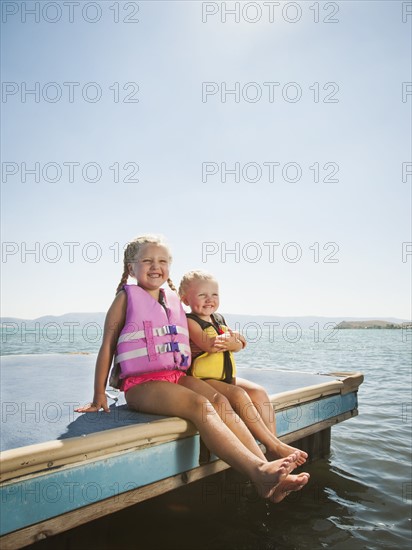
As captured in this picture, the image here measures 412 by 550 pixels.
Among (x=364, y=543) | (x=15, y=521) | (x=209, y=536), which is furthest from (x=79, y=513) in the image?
(x=364, y=543)

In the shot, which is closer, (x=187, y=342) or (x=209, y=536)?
(x=187, y=342)

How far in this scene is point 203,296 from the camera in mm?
2852

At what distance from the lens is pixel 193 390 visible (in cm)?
256

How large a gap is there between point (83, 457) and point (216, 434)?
26.9 inches

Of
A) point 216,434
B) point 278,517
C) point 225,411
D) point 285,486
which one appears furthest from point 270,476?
point 278,517

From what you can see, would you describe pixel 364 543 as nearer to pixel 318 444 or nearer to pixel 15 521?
pixel 318 444

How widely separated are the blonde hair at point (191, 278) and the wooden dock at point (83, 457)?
2.84ft

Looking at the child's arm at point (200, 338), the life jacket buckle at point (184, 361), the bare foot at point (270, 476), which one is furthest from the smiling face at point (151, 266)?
the bare foot at point (270, 476)

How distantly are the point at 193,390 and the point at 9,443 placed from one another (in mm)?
1015

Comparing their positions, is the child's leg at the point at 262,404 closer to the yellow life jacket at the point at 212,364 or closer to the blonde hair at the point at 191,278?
the yellow life jacket at the point at 212,364

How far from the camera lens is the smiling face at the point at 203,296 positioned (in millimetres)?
2842

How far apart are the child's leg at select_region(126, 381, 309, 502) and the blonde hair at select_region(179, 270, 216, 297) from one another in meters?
0.71

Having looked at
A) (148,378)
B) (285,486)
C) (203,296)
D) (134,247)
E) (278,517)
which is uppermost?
(134,247)

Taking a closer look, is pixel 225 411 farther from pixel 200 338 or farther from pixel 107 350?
pixel 107 350
